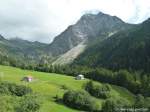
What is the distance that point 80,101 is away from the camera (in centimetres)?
15300

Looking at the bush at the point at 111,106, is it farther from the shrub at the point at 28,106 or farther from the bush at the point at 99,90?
the shrub at the point at 28,106

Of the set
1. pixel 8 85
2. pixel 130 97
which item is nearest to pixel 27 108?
pixel 8 85

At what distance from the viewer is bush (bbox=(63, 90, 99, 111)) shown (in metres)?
151

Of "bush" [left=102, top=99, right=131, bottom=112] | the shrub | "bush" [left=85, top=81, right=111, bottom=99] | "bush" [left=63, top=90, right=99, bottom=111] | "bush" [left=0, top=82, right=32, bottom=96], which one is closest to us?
the shrub

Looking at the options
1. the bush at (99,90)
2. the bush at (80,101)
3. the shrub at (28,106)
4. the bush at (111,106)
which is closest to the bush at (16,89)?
the bush at (80,101)

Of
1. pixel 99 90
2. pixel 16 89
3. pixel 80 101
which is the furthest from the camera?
pixel 99 90

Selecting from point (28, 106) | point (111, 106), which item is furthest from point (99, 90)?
point (28, 106)

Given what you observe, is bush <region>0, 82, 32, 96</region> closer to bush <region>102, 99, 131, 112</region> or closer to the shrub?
bush <region>102, 99, 131, 112</region>

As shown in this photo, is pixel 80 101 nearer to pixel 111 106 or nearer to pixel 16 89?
pixel 111 106

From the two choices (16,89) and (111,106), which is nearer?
(111,106)

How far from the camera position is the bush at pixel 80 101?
497 feet

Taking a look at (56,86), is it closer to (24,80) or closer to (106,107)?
(24,80)

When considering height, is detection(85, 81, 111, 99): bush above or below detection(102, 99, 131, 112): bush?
above

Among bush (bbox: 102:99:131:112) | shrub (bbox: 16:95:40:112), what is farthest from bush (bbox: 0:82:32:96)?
shrub (bbox: 16:95:40:112)
